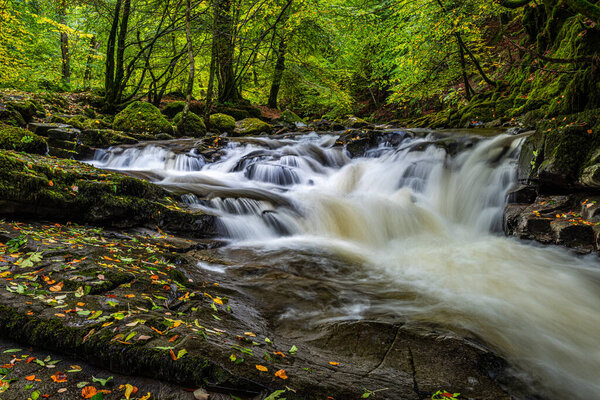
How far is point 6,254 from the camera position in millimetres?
2684

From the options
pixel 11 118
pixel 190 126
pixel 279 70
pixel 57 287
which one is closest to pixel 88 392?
pixel 57 287

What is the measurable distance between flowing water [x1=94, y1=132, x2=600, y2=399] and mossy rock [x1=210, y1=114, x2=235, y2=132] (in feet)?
12.3

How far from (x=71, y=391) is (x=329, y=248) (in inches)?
170

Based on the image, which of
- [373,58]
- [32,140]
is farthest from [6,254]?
Result: [373,58]

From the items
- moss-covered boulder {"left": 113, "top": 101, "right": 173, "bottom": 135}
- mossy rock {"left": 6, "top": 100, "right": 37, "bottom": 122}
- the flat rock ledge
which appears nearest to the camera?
the flat rock ledge

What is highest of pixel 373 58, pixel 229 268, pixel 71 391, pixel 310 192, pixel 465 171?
pixel 373 58

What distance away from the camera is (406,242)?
6.03 m

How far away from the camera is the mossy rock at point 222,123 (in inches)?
568

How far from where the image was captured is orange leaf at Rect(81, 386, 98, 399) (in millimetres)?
1449

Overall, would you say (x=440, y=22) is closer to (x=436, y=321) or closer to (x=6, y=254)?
(x=436, y=321)

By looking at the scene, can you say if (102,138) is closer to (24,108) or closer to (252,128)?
(24,108)

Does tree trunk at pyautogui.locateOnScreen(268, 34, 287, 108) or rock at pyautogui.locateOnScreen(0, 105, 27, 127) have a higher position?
tree trunk at pyautogui.locateOnScreen(268, 34, 287, 108)

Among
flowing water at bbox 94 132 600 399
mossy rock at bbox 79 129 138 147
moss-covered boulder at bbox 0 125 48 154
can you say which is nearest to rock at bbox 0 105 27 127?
mossy rock at bbox 79 129 138 147

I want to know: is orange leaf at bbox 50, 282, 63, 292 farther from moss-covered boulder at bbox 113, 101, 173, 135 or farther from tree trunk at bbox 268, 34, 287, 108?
tree trunk at bbox 268, 34, 287, 108
